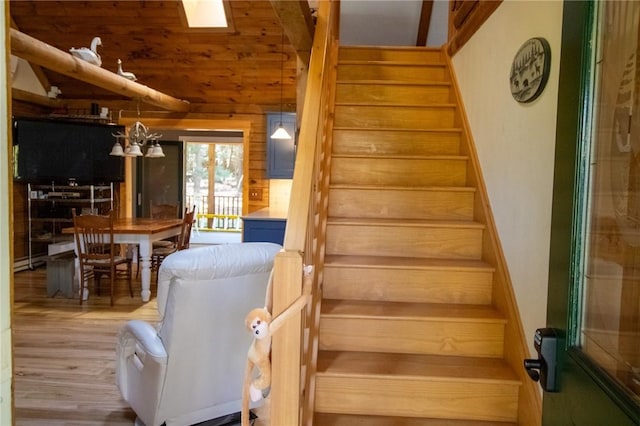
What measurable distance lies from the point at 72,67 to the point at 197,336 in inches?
135

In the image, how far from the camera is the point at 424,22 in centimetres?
489

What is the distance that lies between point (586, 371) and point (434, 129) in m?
2.48

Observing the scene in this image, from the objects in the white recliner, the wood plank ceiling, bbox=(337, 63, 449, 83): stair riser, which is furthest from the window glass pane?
the wood plank ceiling

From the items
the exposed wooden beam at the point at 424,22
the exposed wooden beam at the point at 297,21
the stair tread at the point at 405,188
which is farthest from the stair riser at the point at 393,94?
Answer: the exposed wooden beam at the point at 424,22

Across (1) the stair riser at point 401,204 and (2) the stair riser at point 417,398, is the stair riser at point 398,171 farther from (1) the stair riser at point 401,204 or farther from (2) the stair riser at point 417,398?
(2) the stair riser at point 417,398

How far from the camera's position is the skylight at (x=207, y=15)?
590 cm

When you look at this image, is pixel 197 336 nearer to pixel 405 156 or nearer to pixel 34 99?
pixel 405 156

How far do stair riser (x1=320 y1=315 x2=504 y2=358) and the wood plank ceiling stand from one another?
461cm

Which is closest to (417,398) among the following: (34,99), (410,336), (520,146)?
(410,336)

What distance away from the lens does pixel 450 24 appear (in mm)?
3684

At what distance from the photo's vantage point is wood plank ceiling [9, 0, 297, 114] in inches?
227

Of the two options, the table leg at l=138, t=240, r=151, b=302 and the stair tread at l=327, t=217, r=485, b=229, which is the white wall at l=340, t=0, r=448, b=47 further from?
the table leg at l=138, t=240, r=151, b=302

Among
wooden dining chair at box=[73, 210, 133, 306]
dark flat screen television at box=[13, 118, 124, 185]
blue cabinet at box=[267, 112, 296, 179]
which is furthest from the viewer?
blue cabinet at box=[267, 112, 296, 179]

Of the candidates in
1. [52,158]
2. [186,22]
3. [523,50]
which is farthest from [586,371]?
[52,158]
